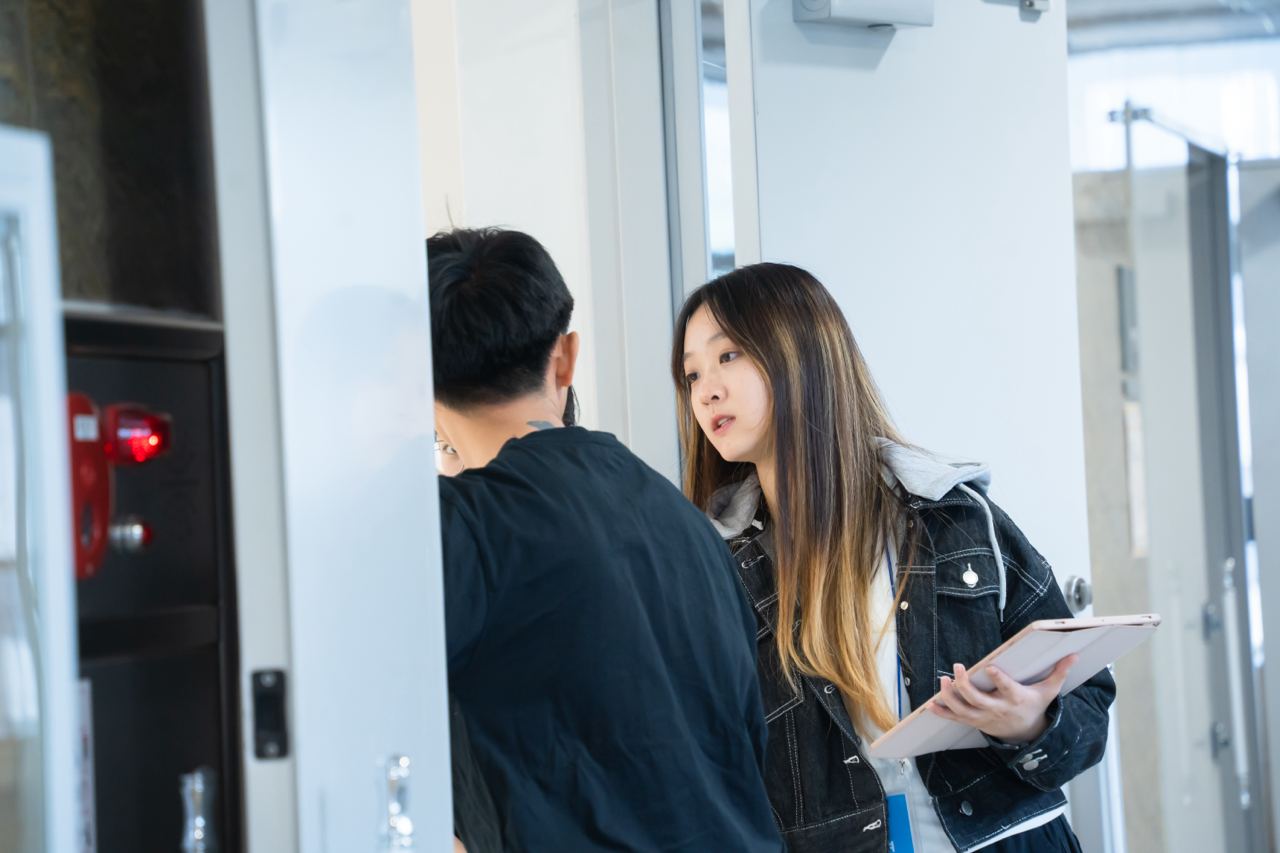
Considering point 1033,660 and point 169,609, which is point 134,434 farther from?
point 1033,660

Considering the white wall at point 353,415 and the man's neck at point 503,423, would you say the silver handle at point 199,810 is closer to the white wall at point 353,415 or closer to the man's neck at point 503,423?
the white wall at point 353,415

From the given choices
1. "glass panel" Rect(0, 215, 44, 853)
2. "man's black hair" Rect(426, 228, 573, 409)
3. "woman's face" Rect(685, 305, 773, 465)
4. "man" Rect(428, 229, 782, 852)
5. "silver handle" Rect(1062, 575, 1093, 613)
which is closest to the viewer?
"glass panel" Rect(0, 215, 44, 853)

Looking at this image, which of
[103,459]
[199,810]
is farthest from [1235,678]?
[103,459]

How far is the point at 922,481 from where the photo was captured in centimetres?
184

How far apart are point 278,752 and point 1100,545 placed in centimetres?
251

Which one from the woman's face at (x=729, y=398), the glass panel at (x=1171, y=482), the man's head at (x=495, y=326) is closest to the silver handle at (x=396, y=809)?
the man's head at (x=495, y=326)

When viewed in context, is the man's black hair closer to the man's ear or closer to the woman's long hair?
the man's ear

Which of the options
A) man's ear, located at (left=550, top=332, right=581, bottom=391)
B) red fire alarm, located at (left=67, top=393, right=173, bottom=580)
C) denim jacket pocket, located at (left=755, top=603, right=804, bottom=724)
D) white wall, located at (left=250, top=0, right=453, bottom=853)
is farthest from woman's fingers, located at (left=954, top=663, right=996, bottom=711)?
red fire alarm, located at (left=67, top=393, right=173, bottom=580)

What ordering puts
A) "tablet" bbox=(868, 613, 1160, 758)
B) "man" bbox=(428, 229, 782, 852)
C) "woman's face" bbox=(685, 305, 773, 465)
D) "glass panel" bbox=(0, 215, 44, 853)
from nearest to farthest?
1. "glass panel" bbox=(0, 215, 44, 853)
2. "man" bbox=(428, 229, 782, 852)
3. "tablet" bbox=(868, 613, 1160, 758)
4. "woman's face" bbox=(685, 305, 773, 465)

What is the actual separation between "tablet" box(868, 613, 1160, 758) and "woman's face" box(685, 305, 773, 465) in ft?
1.42

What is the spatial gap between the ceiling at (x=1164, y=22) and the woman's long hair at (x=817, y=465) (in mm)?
1742

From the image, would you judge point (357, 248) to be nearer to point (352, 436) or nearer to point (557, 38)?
point (352, 436)

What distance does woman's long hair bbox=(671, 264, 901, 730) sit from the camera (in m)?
1.82

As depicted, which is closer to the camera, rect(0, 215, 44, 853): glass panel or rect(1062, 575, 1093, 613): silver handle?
rect(0, 215, 44, 853): glass panel
